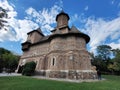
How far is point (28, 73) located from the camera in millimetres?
23203

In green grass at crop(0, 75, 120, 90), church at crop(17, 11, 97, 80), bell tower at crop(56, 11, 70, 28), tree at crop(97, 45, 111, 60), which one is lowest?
green grass at crop(0, 75, 120, 90)

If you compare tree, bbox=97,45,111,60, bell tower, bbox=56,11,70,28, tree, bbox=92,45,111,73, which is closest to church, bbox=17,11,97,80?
bell tower, bbox=56,11,70,28

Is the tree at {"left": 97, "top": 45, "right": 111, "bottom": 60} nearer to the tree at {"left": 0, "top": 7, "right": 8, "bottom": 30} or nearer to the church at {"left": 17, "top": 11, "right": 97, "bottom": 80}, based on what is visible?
the church at {"left": 17, "top": 11, "right": 97, "bottom": 80}

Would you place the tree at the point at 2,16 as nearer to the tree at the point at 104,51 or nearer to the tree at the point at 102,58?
the tree at the point at 102,58

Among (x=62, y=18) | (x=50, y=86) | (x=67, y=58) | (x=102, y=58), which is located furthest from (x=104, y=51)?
(x=50, y=86)

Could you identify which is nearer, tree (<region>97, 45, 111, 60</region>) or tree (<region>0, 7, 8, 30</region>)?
tree (<region>0, 7, 8, 30</region>)

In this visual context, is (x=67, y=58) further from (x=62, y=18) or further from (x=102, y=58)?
(x=102, y=58)

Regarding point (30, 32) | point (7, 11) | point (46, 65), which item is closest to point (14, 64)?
point (30, 32)

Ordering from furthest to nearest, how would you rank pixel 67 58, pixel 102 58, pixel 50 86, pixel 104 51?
pixel 104 51 < pixel 102 58 < pixel 67 58 < pixel 50 86

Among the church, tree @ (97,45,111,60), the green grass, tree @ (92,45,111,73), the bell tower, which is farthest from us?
Result: tree @ (97,45,111,60)

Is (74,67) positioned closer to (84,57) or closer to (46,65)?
(84,57)

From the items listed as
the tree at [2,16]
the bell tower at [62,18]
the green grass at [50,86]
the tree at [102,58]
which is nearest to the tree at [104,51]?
the tree at [102,58]

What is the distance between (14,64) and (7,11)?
124ft

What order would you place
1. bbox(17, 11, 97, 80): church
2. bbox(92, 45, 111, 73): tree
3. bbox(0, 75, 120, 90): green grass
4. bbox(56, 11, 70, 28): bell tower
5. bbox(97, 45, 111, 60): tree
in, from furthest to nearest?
bbox(97, 45, 111, 60): tree, bbox(92, 45, 111, 73): tree, bbox(56, 11, 70, 28): bell tower, bbox(17, 11, 97, 80): church, bbox(0, 75, 120, 90): green grass
